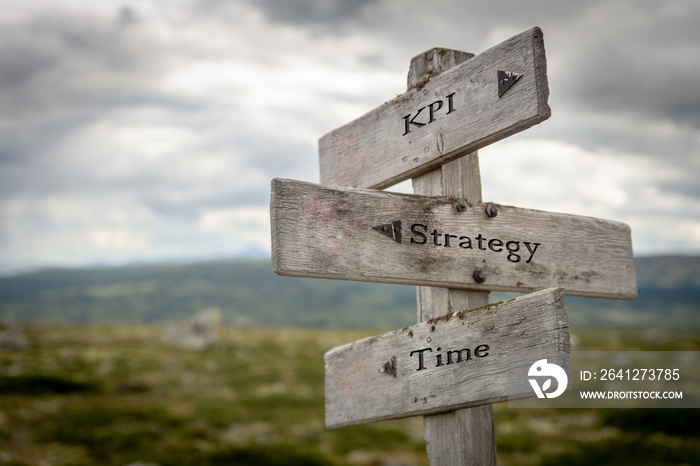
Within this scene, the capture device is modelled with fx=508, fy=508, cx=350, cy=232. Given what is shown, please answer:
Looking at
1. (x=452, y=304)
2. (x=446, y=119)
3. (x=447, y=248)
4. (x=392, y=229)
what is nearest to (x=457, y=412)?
(x=452, y=304)

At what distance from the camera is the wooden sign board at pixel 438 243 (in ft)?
7.76

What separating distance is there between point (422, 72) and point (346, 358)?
1.83 m

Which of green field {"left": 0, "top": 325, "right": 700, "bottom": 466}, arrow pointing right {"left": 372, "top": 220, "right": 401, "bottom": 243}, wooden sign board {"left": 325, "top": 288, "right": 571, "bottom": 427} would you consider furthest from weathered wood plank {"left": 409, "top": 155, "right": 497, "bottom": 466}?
green field {"left": 0, "top": 325, "right": 700, "bottom": 466}

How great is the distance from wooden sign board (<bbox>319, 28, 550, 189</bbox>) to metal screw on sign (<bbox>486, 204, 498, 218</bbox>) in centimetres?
33

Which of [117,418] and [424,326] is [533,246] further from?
[117,418]

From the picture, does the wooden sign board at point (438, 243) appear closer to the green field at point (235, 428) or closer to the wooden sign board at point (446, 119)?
the wooden sign board at point (446, 119)

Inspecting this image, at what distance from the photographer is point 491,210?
2.81 metres

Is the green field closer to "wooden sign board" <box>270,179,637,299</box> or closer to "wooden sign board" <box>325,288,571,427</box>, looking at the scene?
"wooden sign board" <box>325,288,571,427</box>

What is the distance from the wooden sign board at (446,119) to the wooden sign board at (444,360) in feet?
2.92

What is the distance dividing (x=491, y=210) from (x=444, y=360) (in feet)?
2.81

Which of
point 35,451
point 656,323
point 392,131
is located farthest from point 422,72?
point 656,323

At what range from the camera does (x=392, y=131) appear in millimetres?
3127

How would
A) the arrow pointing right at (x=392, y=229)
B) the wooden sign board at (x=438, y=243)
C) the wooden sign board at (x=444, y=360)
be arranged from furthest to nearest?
the arrow pointing right at (x=392, y=229) < the wooden sign board at (x=438, y=243) < the wooden sign board at (x=444, y=360)

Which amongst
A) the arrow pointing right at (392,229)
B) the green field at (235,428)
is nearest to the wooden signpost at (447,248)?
the arrow pointing right at (392,229)
